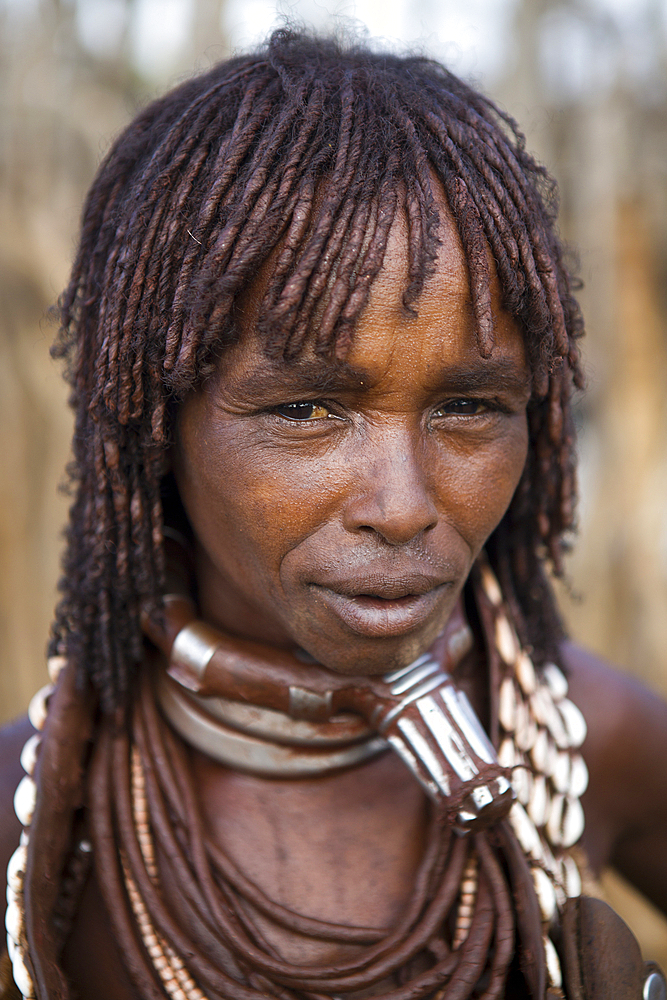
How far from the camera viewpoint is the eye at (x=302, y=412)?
3.94ft

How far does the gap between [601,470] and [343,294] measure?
12.2ft

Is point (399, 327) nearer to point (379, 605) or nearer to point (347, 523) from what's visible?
point (347, 523)

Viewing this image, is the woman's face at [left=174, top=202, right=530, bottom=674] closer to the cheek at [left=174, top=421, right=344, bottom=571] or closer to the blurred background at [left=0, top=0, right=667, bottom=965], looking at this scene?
the cheek at [left=174, top=421, right=344, bottom=571]

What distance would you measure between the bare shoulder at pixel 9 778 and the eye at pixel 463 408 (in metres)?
0.92

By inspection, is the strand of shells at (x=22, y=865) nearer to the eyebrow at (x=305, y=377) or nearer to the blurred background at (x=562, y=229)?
the eyebrow at (x=305, y=377)

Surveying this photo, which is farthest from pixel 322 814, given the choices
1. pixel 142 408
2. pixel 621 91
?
pixel 621 91

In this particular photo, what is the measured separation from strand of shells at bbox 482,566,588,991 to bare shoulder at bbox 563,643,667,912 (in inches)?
4.3

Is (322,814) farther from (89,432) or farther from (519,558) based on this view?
A: (89,432)

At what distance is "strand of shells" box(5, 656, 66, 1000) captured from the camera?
1255mm

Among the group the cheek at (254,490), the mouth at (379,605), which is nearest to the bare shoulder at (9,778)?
the cheek at (254,490)

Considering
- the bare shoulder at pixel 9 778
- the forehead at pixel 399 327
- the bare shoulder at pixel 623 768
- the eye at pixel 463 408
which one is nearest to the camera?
the forehead at pixel 399 327

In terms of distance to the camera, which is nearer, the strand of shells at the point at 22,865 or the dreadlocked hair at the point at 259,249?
the dreadlocked hair at the point at 259,249

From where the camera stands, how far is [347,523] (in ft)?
3.85

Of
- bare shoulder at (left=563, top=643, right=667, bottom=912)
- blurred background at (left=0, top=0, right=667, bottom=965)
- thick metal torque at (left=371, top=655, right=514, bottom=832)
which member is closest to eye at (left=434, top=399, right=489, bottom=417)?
thick metal torque at (left=371, top=655, right=514, bottom=832)
